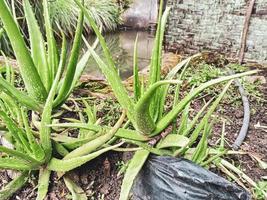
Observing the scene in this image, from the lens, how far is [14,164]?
167 centimetres

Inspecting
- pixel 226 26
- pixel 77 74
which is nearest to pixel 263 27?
pixel 226 26

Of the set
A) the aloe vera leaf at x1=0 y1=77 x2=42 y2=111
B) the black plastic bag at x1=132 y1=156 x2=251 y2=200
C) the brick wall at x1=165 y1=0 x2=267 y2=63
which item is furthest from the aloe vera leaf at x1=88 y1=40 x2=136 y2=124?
the brick wall at x1=165 y1=0 x2=267 y2=63

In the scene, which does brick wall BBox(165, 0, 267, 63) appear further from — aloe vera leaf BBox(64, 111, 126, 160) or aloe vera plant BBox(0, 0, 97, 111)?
aloe vera leaf BBox(64, 111, 126, 160)

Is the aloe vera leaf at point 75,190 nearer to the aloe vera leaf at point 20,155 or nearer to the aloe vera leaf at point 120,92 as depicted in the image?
the aloe vera leaf at point 20,155

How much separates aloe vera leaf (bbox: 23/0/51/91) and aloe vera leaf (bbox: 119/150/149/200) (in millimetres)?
633

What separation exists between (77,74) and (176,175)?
2.91ft

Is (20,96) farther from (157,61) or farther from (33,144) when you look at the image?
(157,61)

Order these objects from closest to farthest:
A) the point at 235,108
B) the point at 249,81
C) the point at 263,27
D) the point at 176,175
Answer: the point at 176,175
the point at 235,108
the point at 249,81
the point at 263,27

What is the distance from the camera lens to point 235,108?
102 inches

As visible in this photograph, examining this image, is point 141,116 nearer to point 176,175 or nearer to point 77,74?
point 176,175

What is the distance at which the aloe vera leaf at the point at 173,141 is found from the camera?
59.5 inches

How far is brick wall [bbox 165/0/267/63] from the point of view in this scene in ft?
11.9

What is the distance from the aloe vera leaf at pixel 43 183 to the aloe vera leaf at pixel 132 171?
44 cm

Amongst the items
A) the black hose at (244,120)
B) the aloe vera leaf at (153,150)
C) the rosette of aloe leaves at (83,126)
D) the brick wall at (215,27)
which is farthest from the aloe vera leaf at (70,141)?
the brick wall at (215,27)
